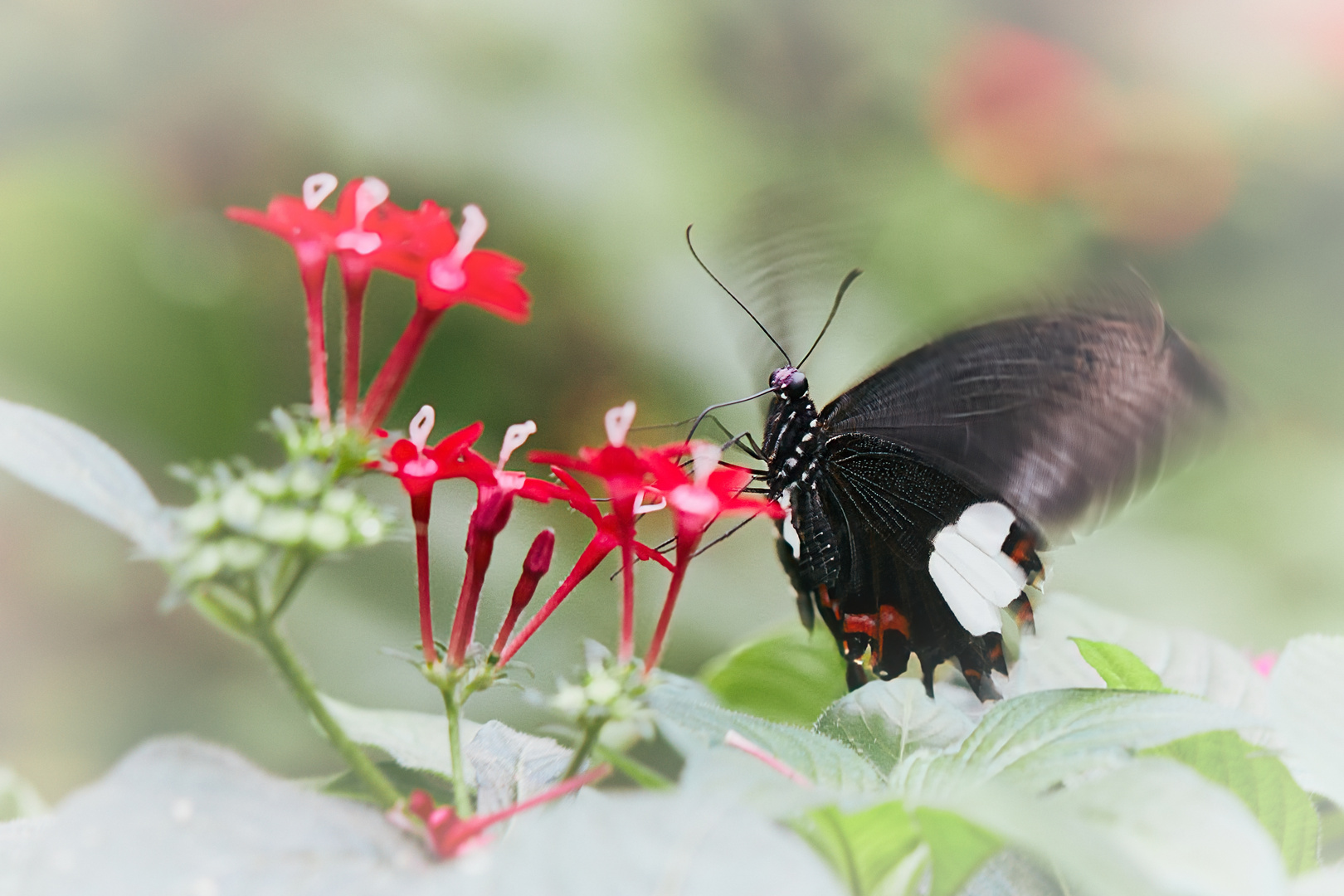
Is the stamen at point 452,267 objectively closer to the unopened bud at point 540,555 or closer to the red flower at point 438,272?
the red flower at point 438,272

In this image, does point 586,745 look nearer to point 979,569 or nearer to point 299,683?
point 299,683

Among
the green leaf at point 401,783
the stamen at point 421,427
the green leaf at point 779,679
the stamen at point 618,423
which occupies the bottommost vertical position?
the green leaf at point 401,783

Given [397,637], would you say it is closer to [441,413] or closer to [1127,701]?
[441,413]

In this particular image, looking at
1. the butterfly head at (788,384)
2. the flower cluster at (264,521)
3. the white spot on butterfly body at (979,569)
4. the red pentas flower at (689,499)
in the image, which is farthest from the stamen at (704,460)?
the white spot on butterfly body at (979,569)

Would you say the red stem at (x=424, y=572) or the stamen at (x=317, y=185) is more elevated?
the stamen at (x=317, y=185)

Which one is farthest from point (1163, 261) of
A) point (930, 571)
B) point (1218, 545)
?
point (930, 571)
